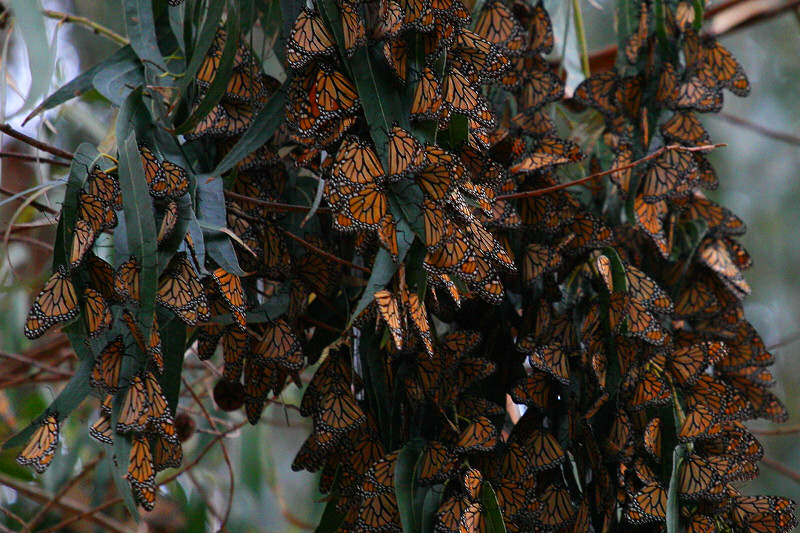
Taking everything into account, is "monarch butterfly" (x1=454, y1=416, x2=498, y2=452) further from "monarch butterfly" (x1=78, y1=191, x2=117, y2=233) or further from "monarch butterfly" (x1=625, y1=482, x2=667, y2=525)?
"monarch butterfly" (x1=78, y1=191, x2=117, y2=233)

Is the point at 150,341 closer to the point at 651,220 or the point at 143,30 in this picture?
the point at 143,30

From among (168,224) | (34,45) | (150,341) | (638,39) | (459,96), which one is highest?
(638,39)

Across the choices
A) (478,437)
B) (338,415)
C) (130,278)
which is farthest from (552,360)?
(130,278)

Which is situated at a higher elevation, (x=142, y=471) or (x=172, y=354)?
(x=172, y=354)

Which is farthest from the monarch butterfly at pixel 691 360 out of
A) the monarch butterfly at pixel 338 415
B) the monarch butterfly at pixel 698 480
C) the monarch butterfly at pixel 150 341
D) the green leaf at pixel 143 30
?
the green leaf at pixel 143 30

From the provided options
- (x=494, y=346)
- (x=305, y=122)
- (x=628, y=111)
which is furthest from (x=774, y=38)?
(x=305, y=122)

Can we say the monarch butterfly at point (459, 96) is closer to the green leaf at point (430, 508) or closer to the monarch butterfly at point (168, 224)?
the monarch butterfly at point (168, 224)

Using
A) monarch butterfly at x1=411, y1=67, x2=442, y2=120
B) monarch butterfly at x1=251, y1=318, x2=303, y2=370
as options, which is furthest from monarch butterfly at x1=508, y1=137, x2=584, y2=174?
monarch butterfly at x1=251, y1=318, x2=303, y2=370
